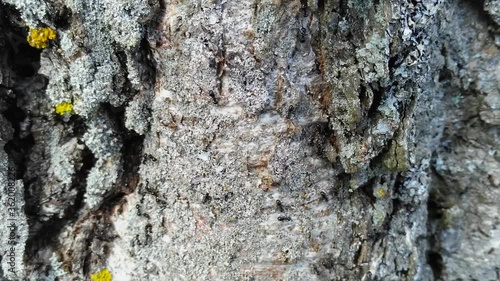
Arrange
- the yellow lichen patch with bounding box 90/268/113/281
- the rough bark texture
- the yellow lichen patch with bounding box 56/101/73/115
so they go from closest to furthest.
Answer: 1. the rough bark texture
2. the yellow lichen patch with bounding box 56/101/73/115
3. the yellow lichen patch with bounding box 90/268/113/281

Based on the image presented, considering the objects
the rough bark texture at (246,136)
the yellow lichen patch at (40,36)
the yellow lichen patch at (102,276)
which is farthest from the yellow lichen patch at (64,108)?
the yellow lichen patch at (102,276)

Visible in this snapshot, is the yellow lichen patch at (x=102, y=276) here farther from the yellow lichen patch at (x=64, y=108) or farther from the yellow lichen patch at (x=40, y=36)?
the yellow lichen patch at (x=40, y=36)

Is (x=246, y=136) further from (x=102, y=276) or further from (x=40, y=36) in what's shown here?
(x=102, y=276)

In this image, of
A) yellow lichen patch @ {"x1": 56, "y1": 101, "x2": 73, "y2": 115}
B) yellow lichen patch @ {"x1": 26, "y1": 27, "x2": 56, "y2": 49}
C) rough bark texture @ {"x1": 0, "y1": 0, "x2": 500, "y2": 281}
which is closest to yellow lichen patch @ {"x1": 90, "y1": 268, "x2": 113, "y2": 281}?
rough bark texture @ {"x1": 0, "y1": 0, "x2": 500, "y2": 281}

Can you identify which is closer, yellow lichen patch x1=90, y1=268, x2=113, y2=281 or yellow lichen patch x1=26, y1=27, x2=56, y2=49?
yellow lichen patch x1=26, y1=27, x2=56, y2=49

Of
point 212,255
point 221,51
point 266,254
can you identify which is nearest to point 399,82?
point 221,51

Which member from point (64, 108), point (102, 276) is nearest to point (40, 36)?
point (64, 108)

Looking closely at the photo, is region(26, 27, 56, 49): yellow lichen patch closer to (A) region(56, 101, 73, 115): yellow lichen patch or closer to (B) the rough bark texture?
(B) the rough bark texture
